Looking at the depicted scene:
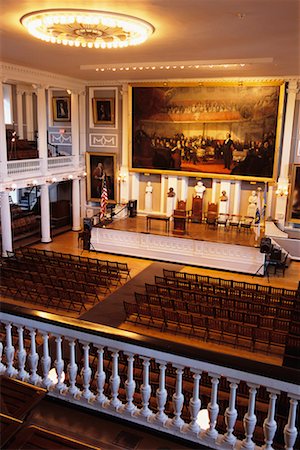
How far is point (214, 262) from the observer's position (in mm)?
18375

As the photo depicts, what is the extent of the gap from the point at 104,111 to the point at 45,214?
650cm

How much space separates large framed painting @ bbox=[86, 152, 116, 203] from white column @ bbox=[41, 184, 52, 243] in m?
3.39

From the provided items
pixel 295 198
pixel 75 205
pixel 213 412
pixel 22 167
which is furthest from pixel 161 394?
pixel 75 205

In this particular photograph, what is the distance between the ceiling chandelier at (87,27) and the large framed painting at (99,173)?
12.2 m

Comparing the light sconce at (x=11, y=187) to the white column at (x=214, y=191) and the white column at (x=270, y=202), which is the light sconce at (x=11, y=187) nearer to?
the white column at (x=214, y=191)

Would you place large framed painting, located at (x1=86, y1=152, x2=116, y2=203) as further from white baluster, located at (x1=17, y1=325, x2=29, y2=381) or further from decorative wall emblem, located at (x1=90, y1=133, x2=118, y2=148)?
white baluster, located at (x1=17, y1=325, x2=29, y2=381)

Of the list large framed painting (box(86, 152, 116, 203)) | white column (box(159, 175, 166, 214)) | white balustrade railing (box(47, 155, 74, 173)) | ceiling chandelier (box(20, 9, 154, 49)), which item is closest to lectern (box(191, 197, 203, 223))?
white column (box(159, 175, 166, 214))

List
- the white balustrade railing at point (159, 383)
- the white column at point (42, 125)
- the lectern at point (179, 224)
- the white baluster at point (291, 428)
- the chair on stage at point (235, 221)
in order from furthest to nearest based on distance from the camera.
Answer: the chair on stage at point (235, 221) → the white column at point (42, 125) → the lectern at point (179, 224) → the white balustrade railing at point (159, 383) → the white baluster at point (291, 428)

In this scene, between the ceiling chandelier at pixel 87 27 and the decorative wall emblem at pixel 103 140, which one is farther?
the decorative wall emblem at pixel 103 140

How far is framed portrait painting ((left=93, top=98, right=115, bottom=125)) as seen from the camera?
2247cm

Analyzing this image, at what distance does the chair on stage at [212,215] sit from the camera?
20.8m

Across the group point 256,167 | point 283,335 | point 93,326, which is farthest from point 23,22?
point 256,167

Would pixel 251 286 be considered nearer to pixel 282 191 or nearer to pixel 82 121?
pixel 282 191

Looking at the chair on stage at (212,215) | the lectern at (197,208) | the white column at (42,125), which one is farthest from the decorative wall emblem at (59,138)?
the chair on stage at (212,215)
